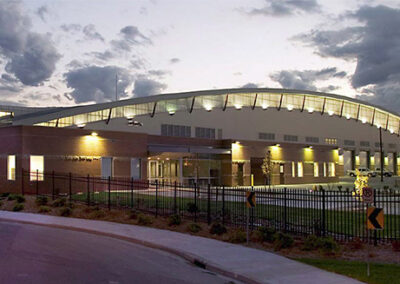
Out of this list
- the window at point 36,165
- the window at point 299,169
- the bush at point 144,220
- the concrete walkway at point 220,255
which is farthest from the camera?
the window at point 299,169

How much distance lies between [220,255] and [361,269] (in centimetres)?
369

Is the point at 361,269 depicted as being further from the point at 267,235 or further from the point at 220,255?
the point at 267,235

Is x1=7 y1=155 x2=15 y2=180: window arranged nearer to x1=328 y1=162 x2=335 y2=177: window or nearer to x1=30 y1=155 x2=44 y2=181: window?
x1=30 y1=155 x2=44 y2=181: window

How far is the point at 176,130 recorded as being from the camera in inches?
1930

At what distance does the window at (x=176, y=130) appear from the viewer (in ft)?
157

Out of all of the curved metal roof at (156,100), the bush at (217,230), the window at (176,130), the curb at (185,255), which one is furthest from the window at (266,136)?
the bush at (217,230)

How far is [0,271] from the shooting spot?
Result: 10.6 meters

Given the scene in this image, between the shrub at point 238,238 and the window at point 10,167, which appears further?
the window at point 10,167

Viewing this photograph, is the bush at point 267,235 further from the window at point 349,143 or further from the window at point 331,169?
the window at point 349,143

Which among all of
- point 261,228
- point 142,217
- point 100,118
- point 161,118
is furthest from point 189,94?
point 261,228

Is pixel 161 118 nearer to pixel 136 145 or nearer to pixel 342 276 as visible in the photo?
pixel 136 145

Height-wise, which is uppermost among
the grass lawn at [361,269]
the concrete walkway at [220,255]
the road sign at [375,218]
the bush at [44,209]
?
the road sign at [375,218]

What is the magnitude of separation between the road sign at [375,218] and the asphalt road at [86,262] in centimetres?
363

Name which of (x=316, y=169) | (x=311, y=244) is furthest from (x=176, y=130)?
(x=311, y=244)
